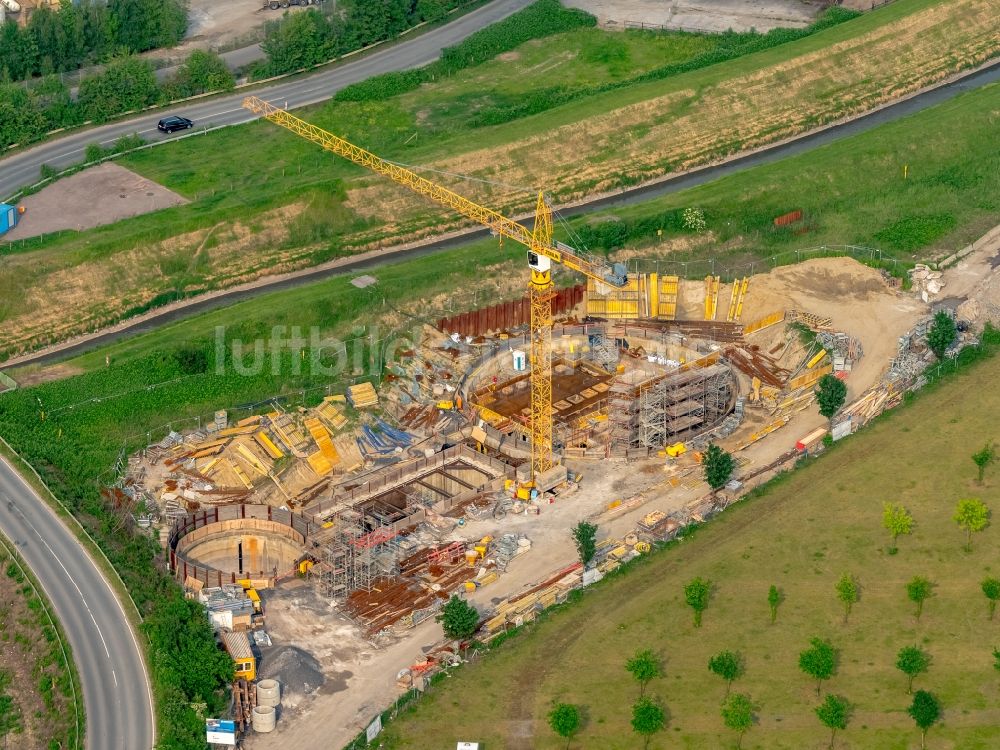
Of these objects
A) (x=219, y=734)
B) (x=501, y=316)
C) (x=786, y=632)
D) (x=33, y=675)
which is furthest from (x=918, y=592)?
(x=33, y=675)

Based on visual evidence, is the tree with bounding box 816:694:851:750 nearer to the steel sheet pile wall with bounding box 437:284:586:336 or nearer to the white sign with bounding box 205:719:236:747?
the white sign with bounding box 205:719:236:747

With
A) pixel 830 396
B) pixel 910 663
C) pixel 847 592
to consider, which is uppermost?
pixel 830 396

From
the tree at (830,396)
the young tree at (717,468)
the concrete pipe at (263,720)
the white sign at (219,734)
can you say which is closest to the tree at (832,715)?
the young tree at (717,468)

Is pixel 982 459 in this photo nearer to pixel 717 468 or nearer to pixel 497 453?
pixel 717 468

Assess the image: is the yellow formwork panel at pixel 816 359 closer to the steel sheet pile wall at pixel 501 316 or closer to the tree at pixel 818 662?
the steel sheet pile wall at pixel 501 316

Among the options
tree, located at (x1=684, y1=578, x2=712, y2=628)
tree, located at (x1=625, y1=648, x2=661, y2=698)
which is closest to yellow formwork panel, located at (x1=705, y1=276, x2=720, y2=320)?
tree, located at (x1=684, y1=578, x2=712, y2=628)

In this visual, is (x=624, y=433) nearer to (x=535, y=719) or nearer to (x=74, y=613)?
(x=535, y=719)

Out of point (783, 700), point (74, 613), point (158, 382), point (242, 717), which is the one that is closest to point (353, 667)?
point (242, 717)
